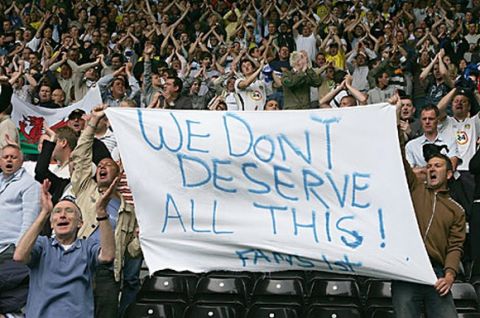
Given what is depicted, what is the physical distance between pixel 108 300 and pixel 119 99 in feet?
19.2

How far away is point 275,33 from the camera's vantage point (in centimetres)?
1769

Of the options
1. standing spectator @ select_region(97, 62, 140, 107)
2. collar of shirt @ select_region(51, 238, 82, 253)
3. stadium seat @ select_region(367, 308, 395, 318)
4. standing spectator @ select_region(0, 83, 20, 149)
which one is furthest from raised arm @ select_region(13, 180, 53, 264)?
standing spectator @ select_region(97, 62, 140, 107)

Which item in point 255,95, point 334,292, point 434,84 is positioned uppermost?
point 434,84

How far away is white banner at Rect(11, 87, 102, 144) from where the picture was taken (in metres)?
13.5

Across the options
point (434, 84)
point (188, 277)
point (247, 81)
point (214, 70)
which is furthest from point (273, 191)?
point (214, 70)

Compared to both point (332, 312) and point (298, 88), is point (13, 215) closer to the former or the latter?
point (332, 312)

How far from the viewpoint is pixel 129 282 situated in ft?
26.7

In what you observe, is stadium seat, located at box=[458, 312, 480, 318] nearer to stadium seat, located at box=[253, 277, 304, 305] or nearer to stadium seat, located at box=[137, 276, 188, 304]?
stadium seat, located at box=[253, 277, 304, 305]

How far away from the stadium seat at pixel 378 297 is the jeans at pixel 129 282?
1.81m

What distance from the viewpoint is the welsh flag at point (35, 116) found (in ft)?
44.1

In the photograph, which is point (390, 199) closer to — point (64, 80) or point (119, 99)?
point (119, 99)

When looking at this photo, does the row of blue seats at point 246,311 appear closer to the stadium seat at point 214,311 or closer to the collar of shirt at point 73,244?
the stadium seat at point 214,311

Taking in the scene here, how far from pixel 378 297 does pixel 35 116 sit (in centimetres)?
689

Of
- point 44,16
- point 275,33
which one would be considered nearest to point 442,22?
point 275,33
